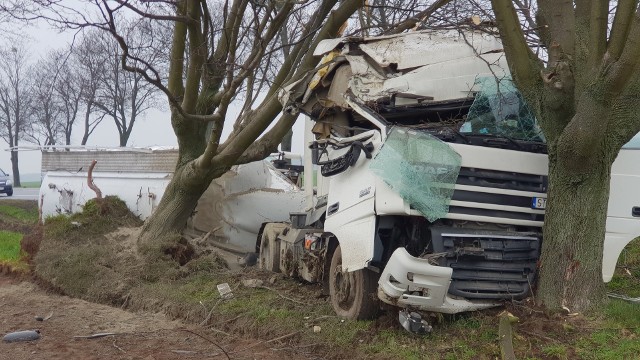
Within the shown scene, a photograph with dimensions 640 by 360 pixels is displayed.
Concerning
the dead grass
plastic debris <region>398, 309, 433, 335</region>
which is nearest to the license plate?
the dead grass

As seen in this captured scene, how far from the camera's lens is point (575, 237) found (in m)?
7.22

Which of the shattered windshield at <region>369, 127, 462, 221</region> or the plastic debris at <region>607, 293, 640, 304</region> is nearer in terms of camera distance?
the shattered windshield at <region>369, 127, 462, 221</region>

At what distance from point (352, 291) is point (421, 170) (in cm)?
178

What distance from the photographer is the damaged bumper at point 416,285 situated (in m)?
6.76

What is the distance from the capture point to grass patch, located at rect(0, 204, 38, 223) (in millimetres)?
24569

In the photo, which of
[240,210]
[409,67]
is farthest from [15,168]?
[409,67]

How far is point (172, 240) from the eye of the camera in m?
12.5

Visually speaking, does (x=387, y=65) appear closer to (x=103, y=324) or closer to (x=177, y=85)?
(x=103, y=324)

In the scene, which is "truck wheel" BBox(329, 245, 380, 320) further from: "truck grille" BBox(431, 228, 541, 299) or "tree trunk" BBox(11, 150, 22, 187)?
"tree trunk" BBox(11, 150, 22, 187)

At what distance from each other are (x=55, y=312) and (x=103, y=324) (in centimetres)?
122

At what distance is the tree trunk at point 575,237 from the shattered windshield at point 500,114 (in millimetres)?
684

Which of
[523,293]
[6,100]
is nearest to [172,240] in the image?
[523,293]

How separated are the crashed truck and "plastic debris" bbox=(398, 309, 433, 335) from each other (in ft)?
0.27

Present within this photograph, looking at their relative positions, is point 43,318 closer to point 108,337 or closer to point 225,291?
point 108,337
